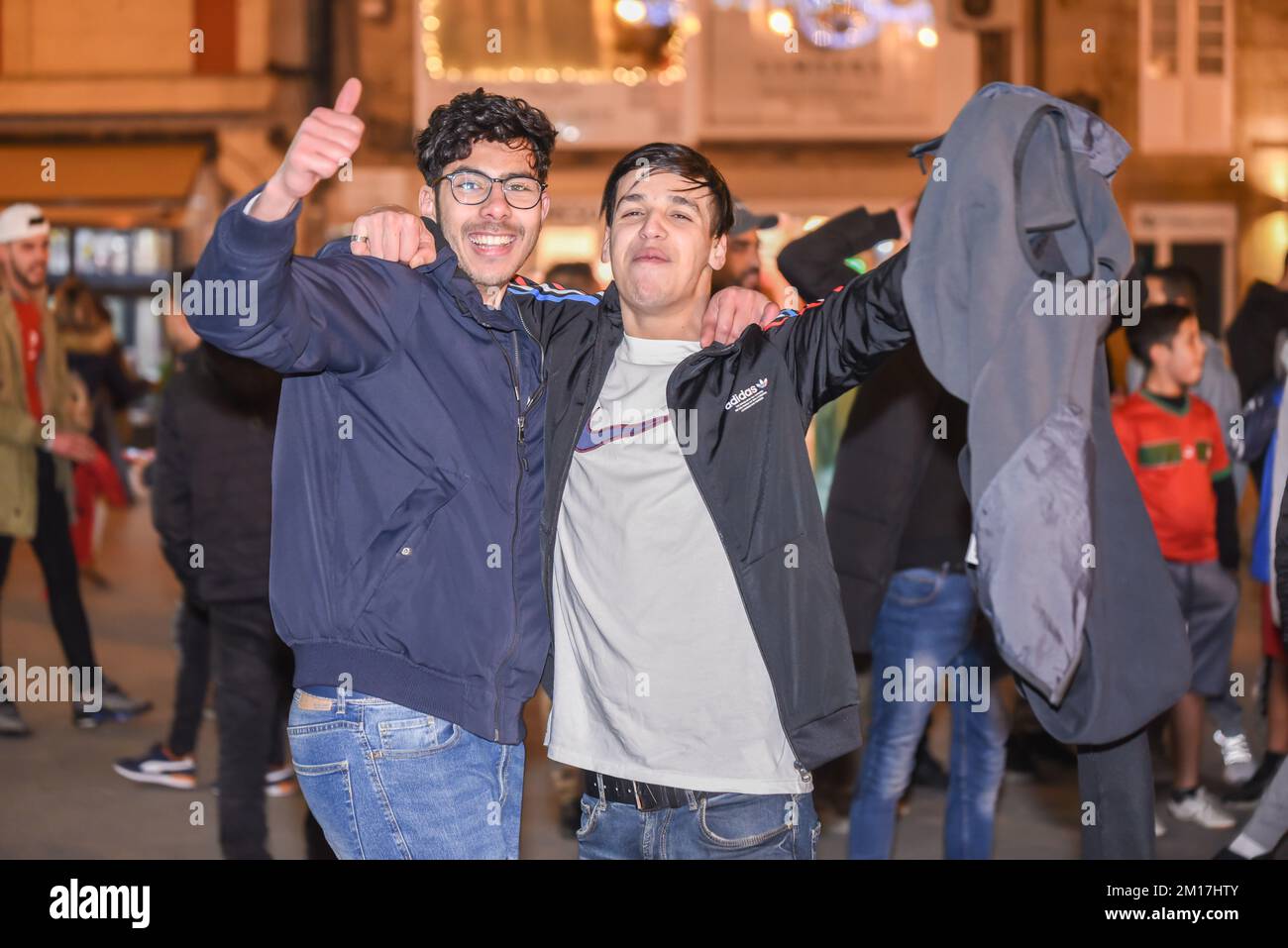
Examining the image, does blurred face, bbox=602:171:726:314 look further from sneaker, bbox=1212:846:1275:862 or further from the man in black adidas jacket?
sneaker, bbox=1212:846:1275:862

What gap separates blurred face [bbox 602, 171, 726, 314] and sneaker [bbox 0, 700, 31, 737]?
515 centimetres

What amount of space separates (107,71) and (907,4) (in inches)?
397

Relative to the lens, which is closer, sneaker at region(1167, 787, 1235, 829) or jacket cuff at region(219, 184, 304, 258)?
jacket cuff at region(219, 184, 304, 258)

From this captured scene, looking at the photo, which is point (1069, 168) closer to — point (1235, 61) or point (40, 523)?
point (40, 523)

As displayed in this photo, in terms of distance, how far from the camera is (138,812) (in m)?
6.01

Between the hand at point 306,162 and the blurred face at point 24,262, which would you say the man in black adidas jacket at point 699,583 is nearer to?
the hand at point 306,162

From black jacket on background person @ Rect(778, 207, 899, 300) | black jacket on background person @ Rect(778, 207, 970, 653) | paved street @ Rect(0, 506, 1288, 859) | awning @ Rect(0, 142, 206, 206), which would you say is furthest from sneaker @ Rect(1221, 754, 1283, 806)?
awning @ Rect(0, 142, 206, 206)

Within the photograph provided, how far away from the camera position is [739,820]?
2.87 meters

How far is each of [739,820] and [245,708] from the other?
97.6 inches

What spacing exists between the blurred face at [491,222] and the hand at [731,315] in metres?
0.38

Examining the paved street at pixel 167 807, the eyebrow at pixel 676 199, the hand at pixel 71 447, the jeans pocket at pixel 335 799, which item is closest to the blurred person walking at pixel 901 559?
the paved street at pixel 167 807

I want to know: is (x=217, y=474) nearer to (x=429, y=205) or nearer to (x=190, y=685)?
(x=190, y=685)

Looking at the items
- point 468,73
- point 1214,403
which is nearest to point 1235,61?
point 468,73

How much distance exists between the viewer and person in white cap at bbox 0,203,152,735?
6.95 metres
